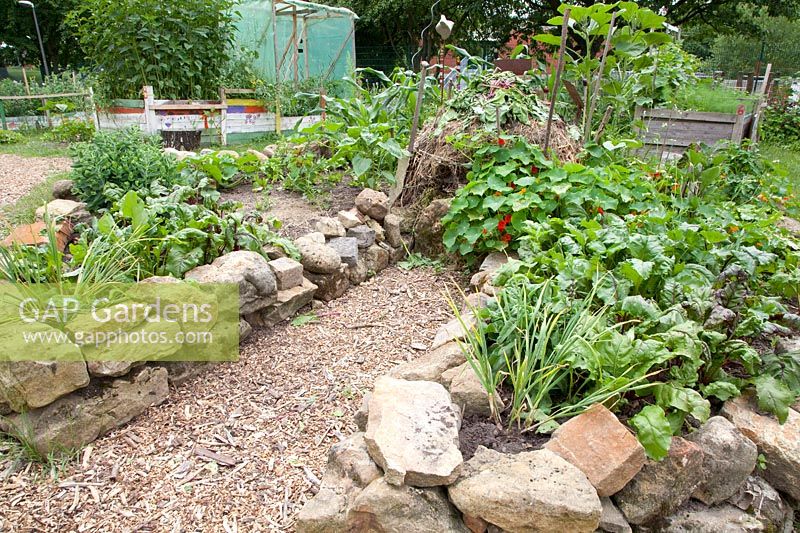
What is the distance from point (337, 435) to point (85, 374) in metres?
0.95

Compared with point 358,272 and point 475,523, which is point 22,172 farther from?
point 475,523

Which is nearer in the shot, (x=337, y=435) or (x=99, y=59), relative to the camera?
(x=337, y=435)

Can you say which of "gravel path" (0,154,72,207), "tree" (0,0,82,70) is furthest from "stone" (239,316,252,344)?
"tree" (0,0,82,70)

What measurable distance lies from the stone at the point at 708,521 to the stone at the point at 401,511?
640mm

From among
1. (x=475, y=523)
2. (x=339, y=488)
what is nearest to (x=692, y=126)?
(x=475, y=523)

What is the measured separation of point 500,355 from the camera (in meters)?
2.04

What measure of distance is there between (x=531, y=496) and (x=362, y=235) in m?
2.32

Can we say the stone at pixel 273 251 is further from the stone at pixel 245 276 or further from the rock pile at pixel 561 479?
the rock pile at pixel 561 479

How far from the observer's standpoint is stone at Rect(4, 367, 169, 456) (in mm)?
1981

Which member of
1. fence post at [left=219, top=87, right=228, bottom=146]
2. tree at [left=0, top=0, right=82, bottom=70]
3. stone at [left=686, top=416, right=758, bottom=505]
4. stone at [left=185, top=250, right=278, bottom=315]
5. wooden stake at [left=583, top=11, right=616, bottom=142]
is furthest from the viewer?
tree at [left=0, top=0, right=82, bottom=70]

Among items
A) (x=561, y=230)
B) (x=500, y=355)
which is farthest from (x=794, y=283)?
(x=500, y=355)

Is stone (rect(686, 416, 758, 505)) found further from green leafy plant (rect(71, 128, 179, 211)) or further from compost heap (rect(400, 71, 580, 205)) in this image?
green leafy plant (rect(71, 128, 179, 211))

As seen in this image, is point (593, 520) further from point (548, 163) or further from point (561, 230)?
point (548, 163)

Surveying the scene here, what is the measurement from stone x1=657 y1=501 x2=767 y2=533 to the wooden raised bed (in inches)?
200
